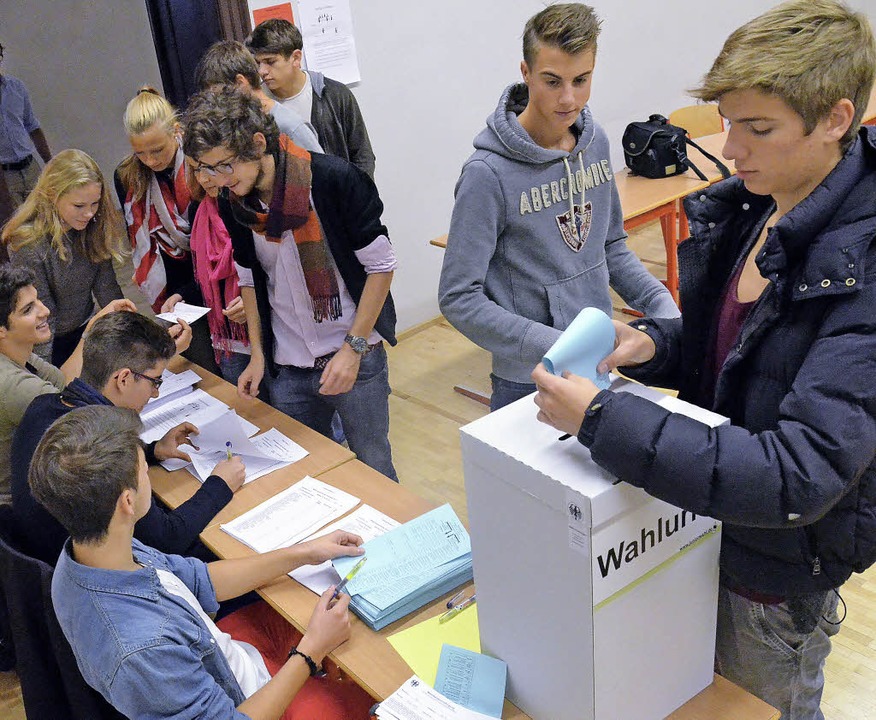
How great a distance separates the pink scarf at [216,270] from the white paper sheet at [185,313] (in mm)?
37

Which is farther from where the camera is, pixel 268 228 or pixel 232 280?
pixel 232 280

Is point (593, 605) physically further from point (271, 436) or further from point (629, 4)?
point (629, 4)

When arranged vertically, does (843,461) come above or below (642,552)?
above

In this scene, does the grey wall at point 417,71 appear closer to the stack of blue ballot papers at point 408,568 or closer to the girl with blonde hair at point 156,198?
the girl with blonde hair at point 156,198

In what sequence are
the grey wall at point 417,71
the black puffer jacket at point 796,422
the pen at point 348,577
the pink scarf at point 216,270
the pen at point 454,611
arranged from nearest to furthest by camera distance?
the black puffer jacket at point 796,422 → the pen at point 454,611 → the pen at point 348,577 → the pink scarf at point 216,270 → the grey wall at point 417,71

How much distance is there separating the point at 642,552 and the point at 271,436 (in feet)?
4.92

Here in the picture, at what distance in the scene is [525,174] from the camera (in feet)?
6.30

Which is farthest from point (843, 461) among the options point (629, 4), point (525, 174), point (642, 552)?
point (629, 4)

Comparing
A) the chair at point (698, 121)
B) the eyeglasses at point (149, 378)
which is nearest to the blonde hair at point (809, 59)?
the eyeglasses at point (149, 378)

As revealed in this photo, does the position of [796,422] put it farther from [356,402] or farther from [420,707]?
[356,402]

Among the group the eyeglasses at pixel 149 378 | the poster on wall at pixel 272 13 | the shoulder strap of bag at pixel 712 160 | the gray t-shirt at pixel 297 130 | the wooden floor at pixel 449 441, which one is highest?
the poster on wall at pixel 272 13

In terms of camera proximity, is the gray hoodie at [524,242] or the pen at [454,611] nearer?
the pen at [454,611]

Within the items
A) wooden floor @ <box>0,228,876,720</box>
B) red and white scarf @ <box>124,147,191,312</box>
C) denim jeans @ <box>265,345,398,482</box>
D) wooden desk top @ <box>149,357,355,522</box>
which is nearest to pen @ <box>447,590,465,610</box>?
wooden desk top @ <box>149,357,355,522</box>

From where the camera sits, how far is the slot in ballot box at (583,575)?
110 centimetres
